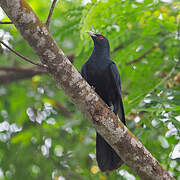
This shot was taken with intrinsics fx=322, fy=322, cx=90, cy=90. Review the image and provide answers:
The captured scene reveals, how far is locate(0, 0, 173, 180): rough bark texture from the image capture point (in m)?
2.66

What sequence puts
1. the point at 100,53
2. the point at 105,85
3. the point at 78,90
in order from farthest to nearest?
1. the point at 100,53
2. the point at 105,85
3. the point at 78,90

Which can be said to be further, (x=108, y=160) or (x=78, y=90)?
(x=108, y=160)

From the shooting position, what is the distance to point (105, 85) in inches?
158

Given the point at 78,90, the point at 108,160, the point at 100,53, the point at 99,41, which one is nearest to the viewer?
the point at 78,90

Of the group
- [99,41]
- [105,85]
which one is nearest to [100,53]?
[99,41]

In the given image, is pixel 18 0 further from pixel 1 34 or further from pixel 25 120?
pixel 25 120

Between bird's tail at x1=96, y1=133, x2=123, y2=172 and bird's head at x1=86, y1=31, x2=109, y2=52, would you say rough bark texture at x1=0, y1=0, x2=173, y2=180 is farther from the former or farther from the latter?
bird's head at x1=86, y1=31, x2=109, y2=52

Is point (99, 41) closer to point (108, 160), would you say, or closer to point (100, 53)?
point (100, 53)

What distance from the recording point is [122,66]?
16.9 feet

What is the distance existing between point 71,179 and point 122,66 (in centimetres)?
192

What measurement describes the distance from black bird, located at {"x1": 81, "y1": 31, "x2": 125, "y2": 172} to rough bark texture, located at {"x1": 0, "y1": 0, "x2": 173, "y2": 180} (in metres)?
0.60

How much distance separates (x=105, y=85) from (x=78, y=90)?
3.79 feet

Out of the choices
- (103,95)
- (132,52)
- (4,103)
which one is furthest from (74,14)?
(4,103)

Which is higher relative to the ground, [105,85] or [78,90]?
[78,90]
